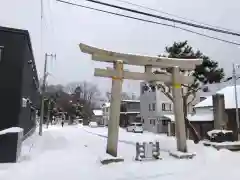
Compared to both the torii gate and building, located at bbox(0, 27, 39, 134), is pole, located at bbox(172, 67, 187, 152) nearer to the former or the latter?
the torii gate

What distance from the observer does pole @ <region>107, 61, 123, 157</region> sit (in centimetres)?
1056

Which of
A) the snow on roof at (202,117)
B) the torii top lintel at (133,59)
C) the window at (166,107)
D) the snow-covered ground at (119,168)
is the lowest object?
the snow-covered ground at (119,168)

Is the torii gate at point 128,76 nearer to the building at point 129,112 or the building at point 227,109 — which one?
the building at point 227,109

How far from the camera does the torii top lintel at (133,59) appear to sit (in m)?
10.8

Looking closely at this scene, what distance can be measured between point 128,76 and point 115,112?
76.5 inches

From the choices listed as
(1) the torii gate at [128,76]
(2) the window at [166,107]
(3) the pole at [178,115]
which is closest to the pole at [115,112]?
(1) the torii gate at [128,76]

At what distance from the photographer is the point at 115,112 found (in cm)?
1081

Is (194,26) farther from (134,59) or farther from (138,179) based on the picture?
(138,179)

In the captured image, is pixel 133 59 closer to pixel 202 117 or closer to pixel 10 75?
pixel 10 75

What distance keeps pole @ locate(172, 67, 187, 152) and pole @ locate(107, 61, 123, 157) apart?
10.3 ft

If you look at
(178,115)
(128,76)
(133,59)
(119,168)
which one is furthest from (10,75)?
(178,115)

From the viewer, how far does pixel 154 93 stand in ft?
131

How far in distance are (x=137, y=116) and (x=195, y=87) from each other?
30254 millimetres

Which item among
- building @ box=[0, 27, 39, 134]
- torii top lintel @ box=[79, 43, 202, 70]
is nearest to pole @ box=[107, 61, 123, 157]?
torii top lintel @ box=[79, 43, 202, 70]
